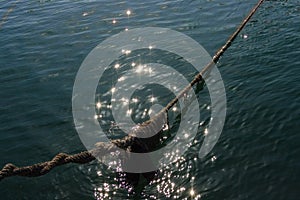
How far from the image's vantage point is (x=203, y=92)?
1351cm

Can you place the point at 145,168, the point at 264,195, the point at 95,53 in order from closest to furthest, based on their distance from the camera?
the point at 264,195
the point at 145,168
the point at 95,53

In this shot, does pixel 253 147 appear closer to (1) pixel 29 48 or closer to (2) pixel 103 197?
(2) pixel 103 197

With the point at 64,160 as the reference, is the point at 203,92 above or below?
below

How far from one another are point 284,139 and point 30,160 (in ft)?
28.2

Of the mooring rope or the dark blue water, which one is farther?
the dark blue water

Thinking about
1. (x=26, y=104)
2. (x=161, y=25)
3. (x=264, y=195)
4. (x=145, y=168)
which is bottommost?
(x=264, y=195)

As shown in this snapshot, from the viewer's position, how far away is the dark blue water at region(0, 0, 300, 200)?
9.62 meters

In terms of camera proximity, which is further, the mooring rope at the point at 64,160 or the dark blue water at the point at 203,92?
the dark blue water at the point at 203,92

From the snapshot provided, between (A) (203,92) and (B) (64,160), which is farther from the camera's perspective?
(A) (203,92)

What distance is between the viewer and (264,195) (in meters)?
8.92

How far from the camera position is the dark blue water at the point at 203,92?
379 inches

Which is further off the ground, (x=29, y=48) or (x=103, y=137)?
(x=29, y=48)

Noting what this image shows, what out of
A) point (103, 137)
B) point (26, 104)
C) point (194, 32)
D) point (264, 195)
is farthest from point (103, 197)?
point (194, 32)

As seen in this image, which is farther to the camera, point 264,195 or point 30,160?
point 30,160
